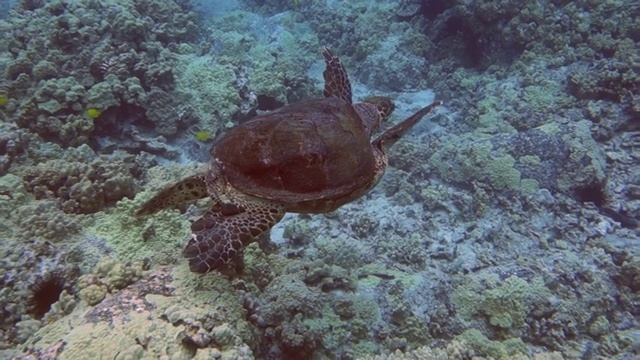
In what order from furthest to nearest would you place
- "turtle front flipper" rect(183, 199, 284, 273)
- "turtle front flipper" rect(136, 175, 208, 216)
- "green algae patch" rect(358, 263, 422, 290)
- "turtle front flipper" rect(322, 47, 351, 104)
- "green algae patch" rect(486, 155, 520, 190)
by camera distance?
"green algae patch" rect(486, 155, 520, 190), "turtle front flipper" rect(322, 47, 351, 104), "green algae patch" rect(358, 263, 422, 290), "turtle front flipper" rect(136, 175, 208, 216), "turtle front flipper" rect(183, 199, 284, 273)

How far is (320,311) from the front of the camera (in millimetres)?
3807

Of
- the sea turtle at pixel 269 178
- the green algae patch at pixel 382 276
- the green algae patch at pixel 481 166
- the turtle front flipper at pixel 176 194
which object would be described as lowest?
the green algae patch at pixel 382 276

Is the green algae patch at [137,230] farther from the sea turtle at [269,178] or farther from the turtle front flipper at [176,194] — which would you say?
the sea turtle at [269,178]

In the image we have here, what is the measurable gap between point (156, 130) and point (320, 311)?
4197 millimetres

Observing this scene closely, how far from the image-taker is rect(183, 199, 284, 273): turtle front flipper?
2.74 meters

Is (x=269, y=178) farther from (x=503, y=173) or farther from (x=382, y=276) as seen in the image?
(x=503, y=173)

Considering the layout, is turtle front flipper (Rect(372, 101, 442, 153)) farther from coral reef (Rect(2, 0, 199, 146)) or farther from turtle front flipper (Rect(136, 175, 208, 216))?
coral reef (Rect(2, 0, 199, 146))

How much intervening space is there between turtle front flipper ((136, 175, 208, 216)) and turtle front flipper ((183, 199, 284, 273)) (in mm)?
307

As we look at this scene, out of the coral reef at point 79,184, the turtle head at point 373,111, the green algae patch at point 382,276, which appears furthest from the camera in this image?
the green algae patch at point 382,276

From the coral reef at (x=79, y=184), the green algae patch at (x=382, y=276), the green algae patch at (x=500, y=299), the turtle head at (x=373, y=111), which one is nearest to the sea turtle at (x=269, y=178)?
the turtle head at (x=373, y=111)

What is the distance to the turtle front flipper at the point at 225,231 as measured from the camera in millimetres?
2736

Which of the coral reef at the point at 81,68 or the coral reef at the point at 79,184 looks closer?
the coral reef at the point at 79,184

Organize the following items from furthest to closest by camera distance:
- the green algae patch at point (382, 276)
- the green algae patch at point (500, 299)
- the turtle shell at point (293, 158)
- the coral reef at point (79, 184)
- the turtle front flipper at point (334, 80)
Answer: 1. the turtle front flipper at point (334, 80)
2. the green algae patch at point (382, 276)
3. the green algae patch at point (500, 299)
4. the coral reef at point (79, 184)
5. the turtle shell at point (293, 158)

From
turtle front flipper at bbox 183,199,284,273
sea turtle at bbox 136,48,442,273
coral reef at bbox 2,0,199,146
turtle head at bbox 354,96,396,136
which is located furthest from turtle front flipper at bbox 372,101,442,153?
coral reef at bbox 2,0,199,146
